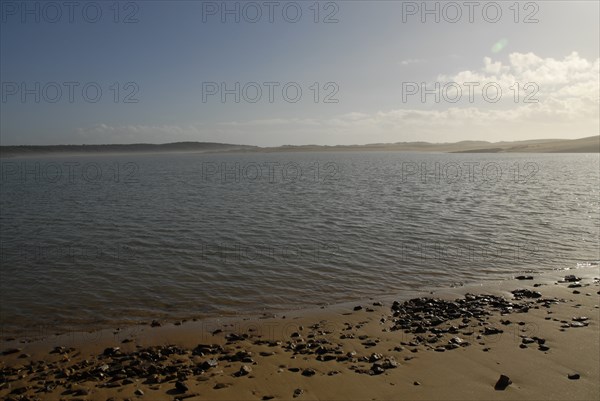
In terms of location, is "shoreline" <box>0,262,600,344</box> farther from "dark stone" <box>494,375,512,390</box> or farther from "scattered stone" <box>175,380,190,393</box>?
"dark stone" <box>494,375,512,390</box>

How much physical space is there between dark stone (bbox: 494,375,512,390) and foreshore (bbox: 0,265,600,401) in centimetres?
2

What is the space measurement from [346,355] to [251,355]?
197 centimetres

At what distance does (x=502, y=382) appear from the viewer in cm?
786

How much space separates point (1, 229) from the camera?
23.6m

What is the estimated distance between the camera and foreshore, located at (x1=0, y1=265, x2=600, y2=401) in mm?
7805

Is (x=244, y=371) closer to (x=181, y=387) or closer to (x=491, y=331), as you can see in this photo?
(x=181, y=387)

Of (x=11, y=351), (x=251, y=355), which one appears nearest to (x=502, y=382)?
(x=251, y=355)

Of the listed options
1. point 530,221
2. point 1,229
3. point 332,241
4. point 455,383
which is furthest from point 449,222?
point 1,229

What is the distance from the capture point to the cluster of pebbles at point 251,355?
8.17 meters

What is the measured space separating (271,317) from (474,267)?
27.4 ft

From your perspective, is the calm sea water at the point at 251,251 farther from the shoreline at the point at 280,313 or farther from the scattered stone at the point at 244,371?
the scattered stone at the point at 244,371

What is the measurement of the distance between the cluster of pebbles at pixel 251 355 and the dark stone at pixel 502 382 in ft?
0.06

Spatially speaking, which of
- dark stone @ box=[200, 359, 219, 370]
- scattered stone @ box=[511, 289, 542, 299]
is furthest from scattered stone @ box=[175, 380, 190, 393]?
scattered stone @ box=[511, 289, 542, 299]

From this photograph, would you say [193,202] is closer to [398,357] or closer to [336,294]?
[336,294]
